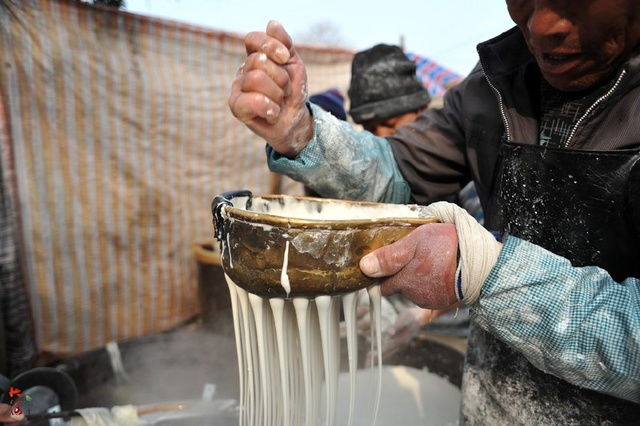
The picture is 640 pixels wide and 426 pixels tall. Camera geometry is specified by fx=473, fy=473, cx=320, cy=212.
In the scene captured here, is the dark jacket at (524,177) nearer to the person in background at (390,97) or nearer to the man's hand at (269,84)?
the man's hand at (269,84)

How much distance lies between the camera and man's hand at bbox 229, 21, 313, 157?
1.59 meters

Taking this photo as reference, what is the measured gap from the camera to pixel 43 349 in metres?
4.06

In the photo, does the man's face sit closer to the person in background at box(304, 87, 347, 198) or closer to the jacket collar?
the jacket collar

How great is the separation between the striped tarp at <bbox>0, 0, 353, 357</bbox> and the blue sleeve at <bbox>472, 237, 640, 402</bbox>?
11.9 ft

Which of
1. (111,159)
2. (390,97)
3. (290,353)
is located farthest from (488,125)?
(111,159)

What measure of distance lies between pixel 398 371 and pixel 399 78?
2.31 meters

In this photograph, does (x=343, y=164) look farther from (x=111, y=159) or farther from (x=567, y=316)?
(x=111, y=159)

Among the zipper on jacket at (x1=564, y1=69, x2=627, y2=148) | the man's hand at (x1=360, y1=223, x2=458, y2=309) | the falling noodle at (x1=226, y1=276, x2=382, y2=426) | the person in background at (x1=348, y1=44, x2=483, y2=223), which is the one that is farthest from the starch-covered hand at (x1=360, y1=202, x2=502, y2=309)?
the person in background at (x1=348, y1=44, x2=483, y2=223)

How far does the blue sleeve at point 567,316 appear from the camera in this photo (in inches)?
45.7

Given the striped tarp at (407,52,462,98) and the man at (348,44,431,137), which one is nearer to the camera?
the man at (348,44,431,137)

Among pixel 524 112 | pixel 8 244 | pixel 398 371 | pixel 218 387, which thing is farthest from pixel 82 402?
pixel 524 112

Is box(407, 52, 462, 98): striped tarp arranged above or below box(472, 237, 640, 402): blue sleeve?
above

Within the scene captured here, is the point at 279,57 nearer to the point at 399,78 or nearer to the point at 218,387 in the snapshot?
the point at 218,387

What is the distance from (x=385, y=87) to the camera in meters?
3.88
